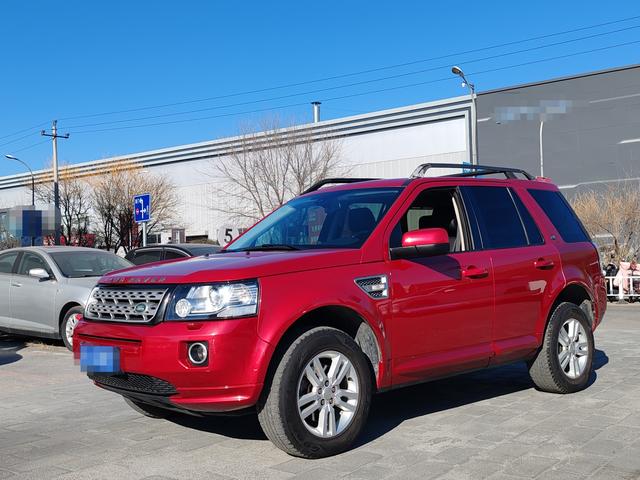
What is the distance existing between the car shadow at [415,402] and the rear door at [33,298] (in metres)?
5.33

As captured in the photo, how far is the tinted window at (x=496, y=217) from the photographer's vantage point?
19.2ft

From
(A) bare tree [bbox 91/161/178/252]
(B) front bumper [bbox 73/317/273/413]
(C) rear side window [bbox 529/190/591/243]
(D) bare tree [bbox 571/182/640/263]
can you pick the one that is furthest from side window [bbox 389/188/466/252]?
(A) bare tree [bbox 91/161/178/252]

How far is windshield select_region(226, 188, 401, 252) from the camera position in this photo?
522 centimetres

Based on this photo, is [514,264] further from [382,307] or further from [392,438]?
[392,438]

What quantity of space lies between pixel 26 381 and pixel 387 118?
3742 cm

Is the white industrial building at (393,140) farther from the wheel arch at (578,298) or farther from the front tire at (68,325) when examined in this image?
the wheel arch at (578,298)

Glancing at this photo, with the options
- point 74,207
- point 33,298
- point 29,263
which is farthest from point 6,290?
point 74,207

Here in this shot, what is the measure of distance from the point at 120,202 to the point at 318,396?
133 feet

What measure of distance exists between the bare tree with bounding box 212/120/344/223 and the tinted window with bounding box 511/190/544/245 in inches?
1140

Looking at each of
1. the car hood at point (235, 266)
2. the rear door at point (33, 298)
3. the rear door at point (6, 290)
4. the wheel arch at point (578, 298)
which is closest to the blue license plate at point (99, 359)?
the car hood at point (235, 266)

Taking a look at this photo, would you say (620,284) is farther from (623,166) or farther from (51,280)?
(623,166)

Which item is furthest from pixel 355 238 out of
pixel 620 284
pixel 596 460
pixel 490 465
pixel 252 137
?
pixel 252 137

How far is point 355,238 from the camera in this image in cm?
510

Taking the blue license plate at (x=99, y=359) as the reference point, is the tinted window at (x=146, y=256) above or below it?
above
